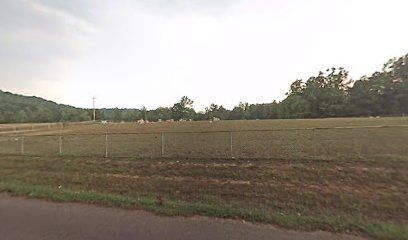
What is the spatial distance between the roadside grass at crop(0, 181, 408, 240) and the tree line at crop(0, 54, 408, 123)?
270ft

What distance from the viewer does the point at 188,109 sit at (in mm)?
141000

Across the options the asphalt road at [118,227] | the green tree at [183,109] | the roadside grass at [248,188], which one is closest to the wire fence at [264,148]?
the roadside grass at [248,188]

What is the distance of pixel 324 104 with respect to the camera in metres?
90.7

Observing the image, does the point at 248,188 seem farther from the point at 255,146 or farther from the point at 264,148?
the point at 255,146

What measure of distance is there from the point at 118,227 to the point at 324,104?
9483 centimetres

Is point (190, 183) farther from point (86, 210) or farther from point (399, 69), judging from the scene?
point (399, 69)

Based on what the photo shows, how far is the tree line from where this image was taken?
8106 centimetres

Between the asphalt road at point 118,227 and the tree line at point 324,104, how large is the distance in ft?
274

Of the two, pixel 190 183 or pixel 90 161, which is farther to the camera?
pixel 90 161

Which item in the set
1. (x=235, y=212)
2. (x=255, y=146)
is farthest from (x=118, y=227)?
(x=255, y=146)

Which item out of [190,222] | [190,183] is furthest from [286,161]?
[190,222]

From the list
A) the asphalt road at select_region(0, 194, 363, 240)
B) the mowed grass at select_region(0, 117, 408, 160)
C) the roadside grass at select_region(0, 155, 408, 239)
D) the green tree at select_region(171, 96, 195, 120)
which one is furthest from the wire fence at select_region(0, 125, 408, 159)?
the green tree at select_region(171, 96, 195, 120)

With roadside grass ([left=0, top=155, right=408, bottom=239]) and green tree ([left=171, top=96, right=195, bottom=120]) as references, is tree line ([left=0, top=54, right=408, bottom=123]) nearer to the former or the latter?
green tree ([left=171, top=96, right=195, bottom=120])

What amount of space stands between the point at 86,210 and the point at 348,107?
9206 cm
